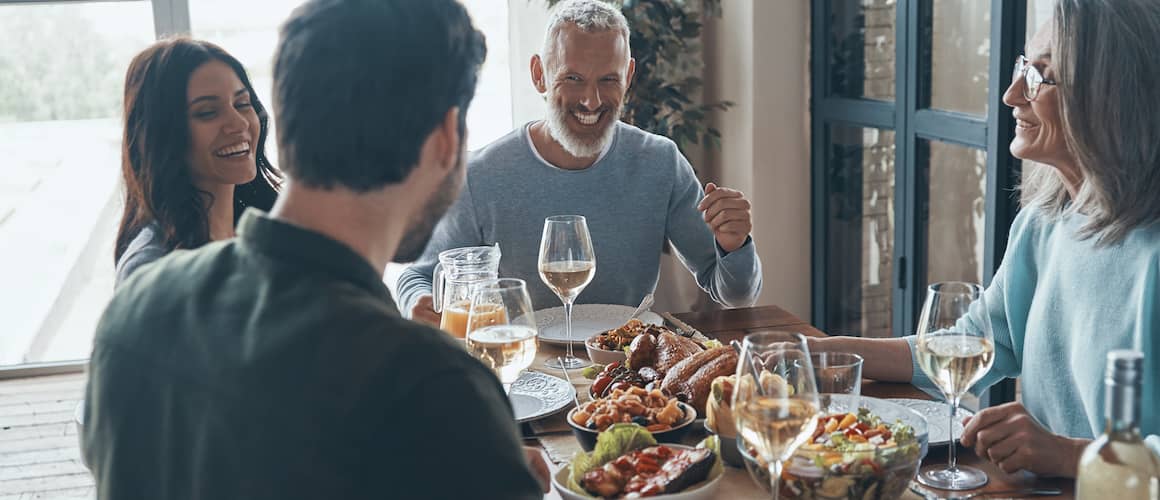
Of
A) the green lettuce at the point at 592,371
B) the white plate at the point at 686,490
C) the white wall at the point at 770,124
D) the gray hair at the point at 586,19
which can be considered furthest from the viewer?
the white wall at the point at 770,124

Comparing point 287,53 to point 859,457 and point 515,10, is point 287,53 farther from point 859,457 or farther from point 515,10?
point 515,10

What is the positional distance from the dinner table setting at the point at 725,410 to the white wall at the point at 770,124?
87.0 inches

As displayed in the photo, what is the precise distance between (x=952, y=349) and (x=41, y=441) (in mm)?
3357

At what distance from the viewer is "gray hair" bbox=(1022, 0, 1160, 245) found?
4.99 feet

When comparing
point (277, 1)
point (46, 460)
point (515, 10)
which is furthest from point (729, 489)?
point (277, 1)

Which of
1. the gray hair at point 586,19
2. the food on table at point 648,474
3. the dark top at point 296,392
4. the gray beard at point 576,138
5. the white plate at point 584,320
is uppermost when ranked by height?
the gray hair at point 586,19

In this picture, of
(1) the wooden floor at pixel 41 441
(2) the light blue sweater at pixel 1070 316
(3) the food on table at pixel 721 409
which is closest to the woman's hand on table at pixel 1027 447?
(2) the light blue sweater at pixel 1070 316

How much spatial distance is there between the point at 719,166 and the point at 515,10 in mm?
1011

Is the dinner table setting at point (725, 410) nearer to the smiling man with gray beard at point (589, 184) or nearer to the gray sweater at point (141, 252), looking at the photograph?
the gray sweater at point (141, 252)

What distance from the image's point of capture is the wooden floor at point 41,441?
3.33 meters

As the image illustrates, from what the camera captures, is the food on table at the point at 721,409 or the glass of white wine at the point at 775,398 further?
the food on table at the point at 721,409

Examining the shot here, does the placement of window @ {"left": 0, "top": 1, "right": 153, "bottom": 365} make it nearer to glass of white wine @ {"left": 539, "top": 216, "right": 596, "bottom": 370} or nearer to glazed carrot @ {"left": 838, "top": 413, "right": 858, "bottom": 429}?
glass of white wine @ {"left": 539, "top": 216, "right": 596, "bottom": 370}

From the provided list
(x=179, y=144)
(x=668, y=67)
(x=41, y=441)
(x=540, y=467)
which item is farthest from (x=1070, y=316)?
(x=41, y=441)

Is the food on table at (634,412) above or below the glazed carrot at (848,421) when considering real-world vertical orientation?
below
